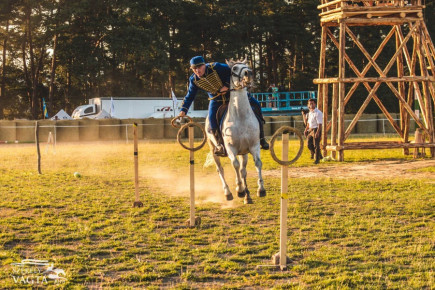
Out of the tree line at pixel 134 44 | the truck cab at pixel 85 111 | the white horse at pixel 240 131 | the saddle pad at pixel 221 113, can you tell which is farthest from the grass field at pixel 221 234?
the tree line at pixel 134 44

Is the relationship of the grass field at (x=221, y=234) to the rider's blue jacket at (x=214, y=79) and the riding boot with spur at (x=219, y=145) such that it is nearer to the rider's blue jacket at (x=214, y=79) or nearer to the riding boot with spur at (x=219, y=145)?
the riding boot with spur at (x=219, y=145)

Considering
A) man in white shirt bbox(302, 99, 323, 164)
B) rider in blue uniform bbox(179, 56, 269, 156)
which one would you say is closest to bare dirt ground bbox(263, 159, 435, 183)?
man in white shirt bbox(302, 99, 323, 164)

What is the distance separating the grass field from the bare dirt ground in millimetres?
986

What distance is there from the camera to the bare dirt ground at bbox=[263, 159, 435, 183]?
15172 mm

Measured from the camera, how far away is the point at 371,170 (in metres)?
16.5

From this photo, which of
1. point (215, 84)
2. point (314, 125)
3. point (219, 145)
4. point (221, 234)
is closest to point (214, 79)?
point (215, 84)

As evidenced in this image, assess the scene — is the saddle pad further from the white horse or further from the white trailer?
the white trailer

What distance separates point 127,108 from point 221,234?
3766 centimetres

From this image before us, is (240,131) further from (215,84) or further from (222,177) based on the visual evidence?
(222,177)

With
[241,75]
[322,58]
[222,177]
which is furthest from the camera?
[322,58]

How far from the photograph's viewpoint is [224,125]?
33.2 feet

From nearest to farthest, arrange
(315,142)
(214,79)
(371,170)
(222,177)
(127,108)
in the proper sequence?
(214,79)
(222,177)
(371,170)
(315,142)
(127,108)

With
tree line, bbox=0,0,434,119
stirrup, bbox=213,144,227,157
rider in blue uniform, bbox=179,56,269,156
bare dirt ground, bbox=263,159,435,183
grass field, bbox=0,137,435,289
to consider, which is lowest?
grass field, bbox=0,137,435,289

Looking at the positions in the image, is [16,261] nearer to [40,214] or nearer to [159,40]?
[40,214]
